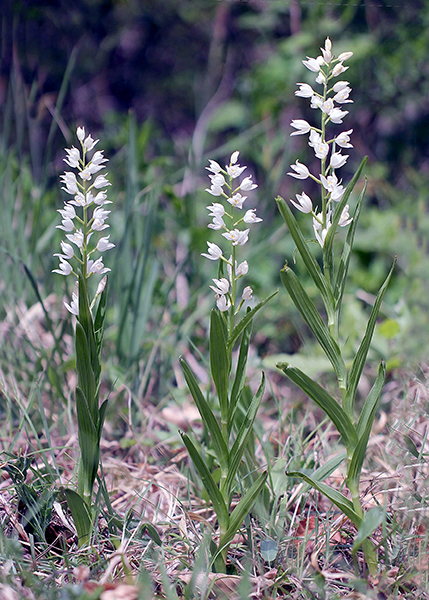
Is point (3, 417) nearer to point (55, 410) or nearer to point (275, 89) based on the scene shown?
point (55, 410)

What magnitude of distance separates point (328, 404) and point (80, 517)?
557 millimetres

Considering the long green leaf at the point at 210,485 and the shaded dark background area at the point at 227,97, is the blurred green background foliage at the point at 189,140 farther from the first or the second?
the long green leaf at the point at 210,485

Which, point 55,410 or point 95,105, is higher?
point 95,105

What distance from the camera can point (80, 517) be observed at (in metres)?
1.02

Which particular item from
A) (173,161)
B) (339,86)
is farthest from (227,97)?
(339,86)

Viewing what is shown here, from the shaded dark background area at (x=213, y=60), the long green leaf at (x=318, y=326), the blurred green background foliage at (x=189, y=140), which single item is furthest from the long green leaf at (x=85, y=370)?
the shaded dark background area at (x=213, y=60)

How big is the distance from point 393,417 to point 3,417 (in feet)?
4.13

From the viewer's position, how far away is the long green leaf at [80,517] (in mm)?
990

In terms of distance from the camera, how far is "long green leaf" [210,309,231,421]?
984mm

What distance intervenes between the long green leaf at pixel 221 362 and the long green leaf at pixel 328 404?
115 mm

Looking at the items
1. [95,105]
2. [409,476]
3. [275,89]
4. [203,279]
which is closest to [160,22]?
[95,105]

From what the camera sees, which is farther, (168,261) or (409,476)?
(168,261)

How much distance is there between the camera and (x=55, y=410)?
68.7 inches

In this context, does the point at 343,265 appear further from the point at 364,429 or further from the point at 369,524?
the point at 369,524
